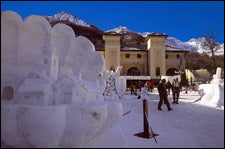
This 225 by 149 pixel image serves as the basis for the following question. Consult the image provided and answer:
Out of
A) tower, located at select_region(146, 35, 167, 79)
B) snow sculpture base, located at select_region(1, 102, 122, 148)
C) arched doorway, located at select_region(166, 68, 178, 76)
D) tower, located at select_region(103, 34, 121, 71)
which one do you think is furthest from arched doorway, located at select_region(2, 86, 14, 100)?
arched doorway, located at select_region(166, 68, 178, 76)

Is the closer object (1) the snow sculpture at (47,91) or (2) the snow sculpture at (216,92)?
(1) the snow sculpture at (47,91)

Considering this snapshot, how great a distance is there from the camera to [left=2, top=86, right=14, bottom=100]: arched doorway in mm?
3354

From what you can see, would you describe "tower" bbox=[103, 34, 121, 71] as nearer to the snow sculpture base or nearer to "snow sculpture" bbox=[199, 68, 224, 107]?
"snow sculpture" bbox=[199, 68, 224, 107]

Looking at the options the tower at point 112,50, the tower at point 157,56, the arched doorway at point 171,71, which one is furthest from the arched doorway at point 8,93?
the arched doorway at point 171,71

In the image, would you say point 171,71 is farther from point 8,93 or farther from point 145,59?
point 8,93

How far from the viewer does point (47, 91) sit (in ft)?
9.88

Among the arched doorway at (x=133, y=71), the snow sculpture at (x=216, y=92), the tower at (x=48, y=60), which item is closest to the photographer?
the tower at (x=48, y=60)

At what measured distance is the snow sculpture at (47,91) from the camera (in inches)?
108

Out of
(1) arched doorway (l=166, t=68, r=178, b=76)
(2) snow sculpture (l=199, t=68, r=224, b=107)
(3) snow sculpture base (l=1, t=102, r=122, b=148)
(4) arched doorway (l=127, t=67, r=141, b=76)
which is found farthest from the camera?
(1) arched doorway (l=166, t=68, r=178, b=76)

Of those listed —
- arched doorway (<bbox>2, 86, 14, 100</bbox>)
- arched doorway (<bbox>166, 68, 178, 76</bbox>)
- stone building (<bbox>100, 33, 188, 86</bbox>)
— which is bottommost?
arched doorway (<bbox>2, 86, 14, 100</bbox>)

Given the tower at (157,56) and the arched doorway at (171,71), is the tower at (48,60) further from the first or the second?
the arched doorway at (171,71)

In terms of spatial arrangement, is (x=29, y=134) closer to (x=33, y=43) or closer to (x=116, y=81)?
(x=33, y=43)

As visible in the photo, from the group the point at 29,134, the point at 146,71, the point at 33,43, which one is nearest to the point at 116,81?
the point at 33,43

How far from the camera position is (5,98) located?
11.0 feet
